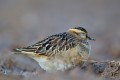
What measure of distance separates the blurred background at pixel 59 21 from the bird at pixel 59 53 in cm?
285

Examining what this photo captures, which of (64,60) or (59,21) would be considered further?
(59,21)

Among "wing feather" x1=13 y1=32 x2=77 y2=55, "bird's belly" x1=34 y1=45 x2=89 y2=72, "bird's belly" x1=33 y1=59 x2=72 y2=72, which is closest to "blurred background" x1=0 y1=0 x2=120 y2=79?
"wing feather" x1=13 y1=32 x2=77 y2=55

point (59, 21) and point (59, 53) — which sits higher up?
point (59, 53)

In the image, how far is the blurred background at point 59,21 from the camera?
63.6 ft

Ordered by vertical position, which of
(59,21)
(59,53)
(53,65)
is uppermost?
(59,53)

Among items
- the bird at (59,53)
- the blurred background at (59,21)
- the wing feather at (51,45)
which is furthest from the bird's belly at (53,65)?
the blurred background at (59,21)

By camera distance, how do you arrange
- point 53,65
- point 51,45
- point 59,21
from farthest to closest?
point 59,21, point 51,45, point 53,65

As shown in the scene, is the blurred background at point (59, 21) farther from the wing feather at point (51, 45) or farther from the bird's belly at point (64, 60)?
the bird's belly at point (64, 60)

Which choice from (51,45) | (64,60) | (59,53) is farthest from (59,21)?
(64,60)

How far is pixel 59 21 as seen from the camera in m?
24.1

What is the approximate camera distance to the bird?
14.1m

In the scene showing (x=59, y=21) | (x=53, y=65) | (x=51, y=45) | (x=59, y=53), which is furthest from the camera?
(x=59, y=21)

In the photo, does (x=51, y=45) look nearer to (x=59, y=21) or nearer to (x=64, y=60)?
(x=64, y=60)

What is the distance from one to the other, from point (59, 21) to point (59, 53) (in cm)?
991
